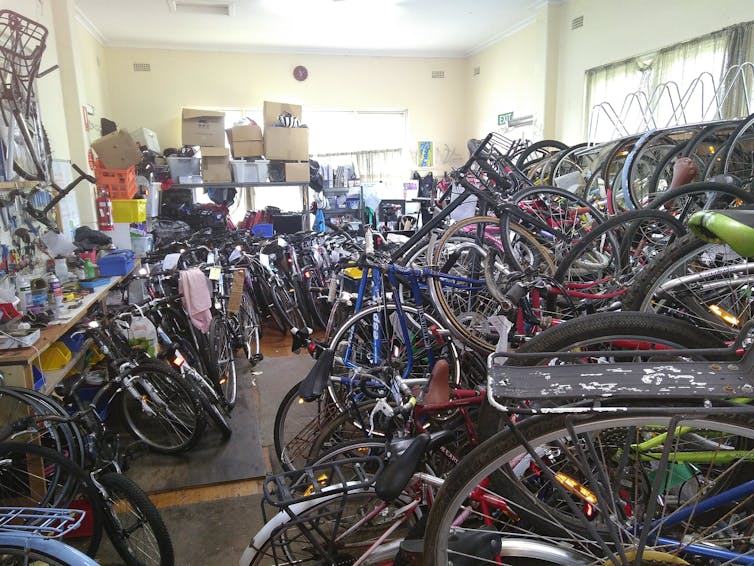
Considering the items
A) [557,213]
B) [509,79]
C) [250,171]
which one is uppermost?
[509,79]

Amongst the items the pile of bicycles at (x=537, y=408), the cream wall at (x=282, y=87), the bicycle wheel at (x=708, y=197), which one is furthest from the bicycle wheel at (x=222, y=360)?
the cream wall at (x=282, y=87)

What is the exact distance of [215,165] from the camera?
6.30 meters

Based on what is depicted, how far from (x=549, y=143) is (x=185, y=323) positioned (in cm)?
377

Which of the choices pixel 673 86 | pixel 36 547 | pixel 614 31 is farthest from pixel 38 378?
pixel 614 31

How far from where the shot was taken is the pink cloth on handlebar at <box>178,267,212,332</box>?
9.78 feet

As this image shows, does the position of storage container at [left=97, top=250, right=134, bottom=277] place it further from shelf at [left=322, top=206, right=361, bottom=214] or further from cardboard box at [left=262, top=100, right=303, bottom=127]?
shelf at [left=322, top=206, right=361, bottom=214]

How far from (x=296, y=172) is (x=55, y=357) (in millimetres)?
4414

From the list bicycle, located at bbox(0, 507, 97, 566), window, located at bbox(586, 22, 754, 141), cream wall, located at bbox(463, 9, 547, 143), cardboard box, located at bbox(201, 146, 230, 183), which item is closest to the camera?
bicycle, located at bbox(0, 507, 97, 566)

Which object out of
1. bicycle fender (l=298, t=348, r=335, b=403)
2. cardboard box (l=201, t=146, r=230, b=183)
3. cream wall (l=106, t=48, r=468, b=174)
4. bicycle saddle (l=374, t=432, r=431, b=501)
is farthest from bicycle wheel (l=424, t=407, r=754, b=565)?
cream wall (l=106, t=48, r=468, b=174)

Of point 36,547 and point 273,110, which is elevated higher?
Result: point 273,110

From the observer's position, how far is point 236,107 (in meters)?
7.21

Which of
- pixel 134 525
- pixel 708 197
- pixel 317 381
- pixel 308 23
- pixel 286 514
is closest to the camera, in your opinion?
pixel 286 514

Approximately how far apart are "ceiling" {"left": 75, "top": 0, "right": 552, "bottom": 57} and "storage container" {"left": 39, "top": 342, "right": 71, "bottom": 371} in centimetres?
422

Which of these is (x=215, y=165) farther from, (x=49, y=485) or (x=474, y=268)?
(x=49, y=485)
